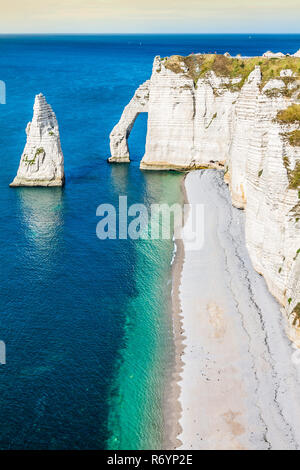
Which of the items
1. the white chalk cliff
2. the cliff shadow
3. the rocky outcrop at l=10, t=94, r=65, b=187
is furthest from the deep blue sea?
the cliff shadow

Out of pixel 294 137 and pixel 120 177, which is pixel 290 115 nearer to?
pixel 294 137

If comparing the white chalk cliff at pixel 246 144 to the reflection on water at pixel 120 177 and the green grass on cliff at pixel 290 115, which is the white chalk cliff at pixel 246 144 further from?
the reflection on water at pixel 120 177

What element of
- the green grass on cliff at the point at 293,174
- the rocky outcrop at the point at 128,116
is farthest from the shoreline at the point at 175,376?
the rocky outcrop at the point at 128,116

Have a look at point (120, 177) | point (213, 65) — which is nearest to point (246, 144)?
point (213, 65)

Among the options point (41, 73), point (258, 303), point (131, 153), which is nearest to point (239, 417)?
point (258, 303)

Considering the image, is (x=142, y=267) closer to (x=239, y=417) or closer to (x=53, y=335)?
(x=53, y=335)
